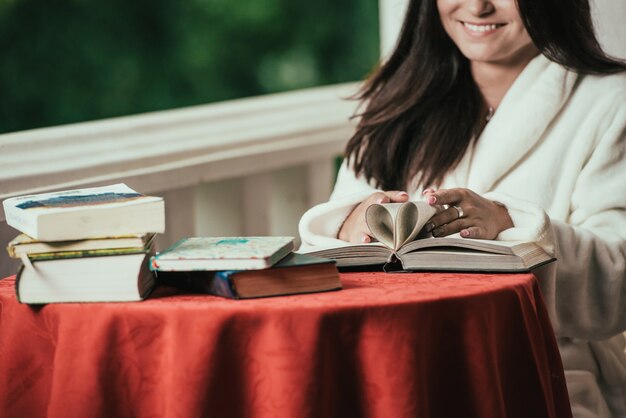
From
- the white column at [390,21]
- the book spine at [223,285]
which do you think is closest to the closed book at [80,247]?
the book spine at [223,285]

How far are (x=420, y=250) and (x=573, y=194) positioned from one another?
0.48 metres

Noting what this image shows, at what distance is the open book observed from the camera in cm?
142

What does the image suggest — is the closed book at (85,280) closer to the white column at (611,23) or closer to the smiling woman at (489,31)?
the smiling woman at (489,31)

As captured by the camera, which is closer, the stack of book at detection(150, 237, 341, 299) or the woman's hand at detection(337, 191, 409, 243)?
the stack of book at detection(150, 237, 341, 299)

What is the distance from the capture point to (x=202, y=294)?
1.35 metres

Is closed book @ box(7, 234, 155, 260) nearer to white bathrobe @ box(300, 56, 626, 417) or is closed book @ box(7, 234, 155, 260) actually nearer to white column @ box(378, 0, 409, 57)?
white bathrobe @ box(300, 56, 626, 417)

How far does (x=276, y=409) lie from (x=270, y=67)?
4.91 m

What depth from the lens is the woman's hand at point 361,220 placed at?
5.20 ft

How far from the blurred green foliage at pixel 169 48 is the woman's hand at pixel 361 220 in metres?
4.21

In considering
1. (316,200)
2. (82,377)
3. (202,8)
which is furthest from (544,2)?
(202,8)

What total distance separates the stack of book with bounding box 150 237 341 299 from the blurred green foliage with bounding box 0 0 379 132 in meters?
4.56

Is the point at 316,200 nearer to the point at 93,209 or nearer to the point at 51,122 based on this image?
the point at 93,209

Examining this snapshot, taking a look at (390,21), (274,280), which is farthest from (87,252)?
(390,21)

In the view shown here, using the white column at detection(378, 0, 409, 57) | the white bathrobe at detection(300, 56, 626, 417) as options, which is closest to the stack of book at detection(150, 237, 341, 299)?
the white bathrobe at detection(300, 56, 626, 417)
